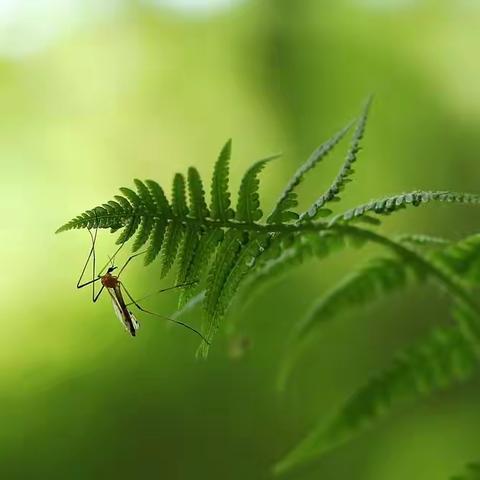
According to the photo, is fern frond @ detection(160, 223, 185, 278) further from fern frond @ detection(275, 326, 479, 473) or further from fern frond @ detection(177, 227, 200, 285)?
fern frond @ detection(275, 326, 479, 473)

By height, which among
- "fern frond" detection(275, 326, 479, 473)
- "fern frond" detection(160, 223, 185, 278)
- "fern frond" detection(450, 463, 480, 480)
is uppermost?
"fern frond" detection(160, 223, 185, 278)

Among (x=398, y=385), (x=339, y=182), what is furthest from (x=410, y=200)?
(x=398, y=385)

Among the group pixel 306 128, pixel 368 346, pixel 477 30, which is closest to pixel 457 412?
pixel 368 346

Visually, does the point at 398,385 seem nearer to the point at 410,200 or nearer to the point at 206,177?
the point at 410,200

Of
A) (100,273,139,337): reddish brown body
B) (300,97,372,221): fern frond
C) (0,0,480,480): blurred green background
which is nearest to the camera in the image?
(300,97,372,221): fern frond

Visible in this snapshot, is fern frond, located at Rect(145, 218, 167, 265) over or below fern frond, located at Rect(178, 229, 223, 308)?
over

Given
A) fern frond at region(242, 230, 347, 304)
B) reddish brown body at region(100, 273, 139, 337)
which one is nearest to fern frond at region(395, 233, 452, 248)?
fern frond at region(242, 230, 347, 304)

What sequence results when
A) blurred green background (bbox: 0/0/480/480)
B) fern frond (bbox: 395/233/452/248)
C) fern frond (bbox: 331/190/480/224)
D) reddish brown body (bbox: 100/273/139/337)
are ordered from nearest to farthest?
fern frond (bbox: 331/190/480/224) < fern frond (bbox: 395/233/452/248) < reddish brown body (bbox: 100/273/139/337) < blurred green background (bbox: 0/0/480/480)

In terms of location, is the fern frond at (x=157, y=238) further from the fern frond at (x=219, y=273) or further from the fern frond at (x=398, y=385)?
the fern frond at (x=398, y=385)
